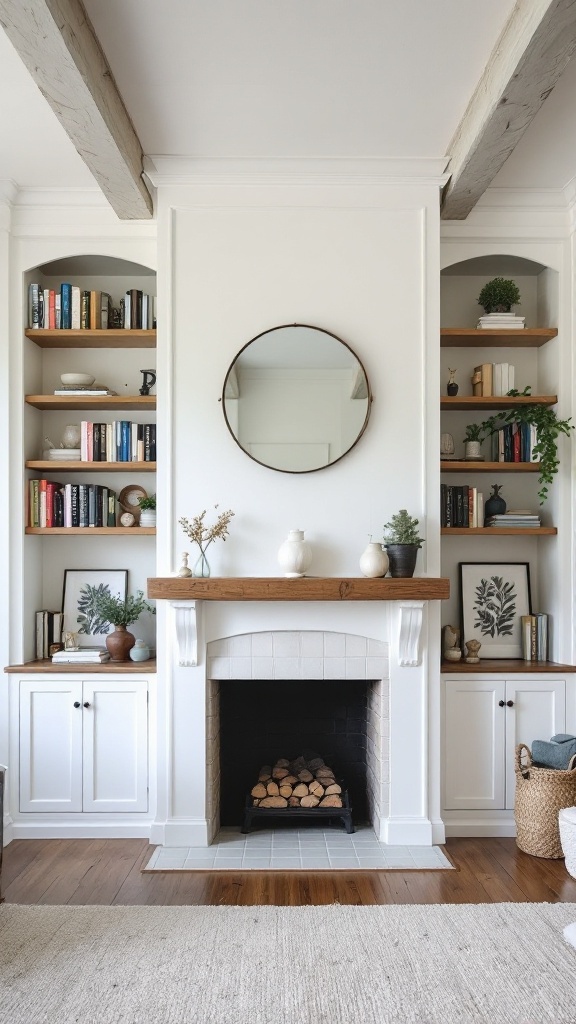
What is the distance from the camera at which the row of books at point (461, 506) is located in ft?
12.0

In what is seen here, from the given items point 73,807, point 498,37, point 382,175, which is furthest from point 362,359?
point 73,807

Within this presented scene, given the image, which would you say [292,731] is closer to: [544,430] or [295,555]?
[295,555]

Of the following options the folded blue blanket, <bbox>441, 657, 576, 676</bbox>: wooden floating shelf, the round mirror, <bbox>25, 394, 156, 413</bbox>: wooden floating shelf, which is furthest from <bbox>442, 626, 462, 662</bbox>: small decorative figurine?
<bbox>25, 394, 156, 413</bbox>: wooden floating shelf

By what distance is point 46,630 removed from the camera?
369cm

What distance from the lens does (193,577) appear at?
3.15m

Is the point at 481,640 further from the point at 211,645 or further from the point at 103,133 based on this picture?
the point at 103,133

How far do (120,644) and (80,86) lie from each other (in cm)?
236

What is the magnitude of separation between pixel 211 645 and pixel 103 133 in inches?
83.2

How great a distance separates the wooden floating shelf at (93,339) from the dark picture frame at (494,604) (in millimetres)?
2000

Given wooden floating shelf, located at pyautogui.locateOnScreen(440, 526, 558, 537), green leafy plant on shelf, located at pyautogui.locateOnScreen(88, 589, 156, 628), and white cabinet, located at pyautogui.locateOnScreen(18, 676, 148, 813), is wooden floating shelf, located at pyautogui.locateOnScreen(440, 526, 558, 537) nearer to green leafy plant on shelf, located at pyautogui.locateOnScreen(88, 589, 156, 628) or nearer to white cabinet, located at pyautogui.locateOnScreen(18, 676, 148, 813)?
green leafy plant on shelf, located at pyautogui.locateOnScreen(88, 589, 156, 628)

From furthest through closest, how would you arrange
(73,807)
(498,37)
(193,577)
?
(73,807) → (193,577) → (498,37)

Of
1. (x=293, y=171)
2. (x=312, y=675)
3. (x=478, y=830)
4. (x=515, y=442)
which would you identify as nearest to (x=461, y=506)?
(x=515, y=442)

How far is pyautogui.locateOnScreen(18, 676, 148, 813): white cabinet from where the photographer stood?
3.42 metres

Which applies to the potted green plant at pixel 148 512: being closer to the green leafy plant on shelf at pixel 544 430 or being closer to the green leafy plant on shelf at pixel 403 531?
the green leafy plant on shelf at pixel 403 531
